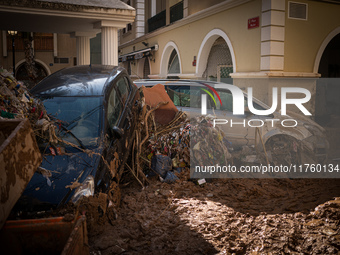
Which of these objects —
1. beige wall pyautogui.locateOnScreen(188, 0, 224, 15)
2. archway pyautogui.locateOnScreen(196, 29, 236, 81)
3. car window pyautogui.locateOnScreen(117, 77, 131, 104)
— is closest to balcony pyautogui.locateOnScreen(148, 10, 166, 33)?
beige wall pyautogui.locateOnScreen(188, 0, 224, 15)

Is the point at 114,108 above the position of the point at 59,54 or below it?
below

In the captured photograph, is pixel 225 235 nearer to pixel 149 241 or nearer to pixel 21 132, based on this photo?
pixel 149 241

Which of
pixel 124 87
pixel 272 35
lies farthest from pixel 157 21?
pixel 124 87

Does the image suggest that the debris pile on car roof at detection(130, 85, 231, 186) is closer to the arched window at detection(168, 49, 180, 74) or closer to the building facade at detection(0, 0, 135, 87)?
the building facade at detection(0, 0, 135, 87)

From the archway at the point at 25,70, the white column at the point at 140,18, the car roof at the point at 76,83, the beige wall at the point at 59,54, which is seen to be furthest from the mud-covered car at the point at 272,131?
the archway at the point at 25,70

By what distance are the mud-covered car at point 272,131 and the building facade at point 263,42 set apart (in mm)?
3162

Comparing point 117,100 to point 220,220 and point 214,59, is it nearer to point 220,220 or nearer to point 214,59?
point 220,220

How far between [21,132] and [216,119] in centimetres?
541

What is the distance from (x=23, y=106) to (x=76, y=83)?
4.24 ft

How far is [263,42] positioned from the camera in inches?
415

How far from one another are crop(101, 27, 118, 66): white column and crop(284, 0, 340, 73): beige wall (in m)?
5.13

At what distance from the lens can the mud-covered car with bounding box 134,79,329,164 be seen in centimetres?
707

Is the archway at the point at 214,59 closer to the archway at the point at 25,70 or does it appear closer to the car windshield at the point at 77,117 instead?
the car windshield at the point at 77,117

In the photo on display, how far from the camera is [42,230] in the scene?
104 inches
